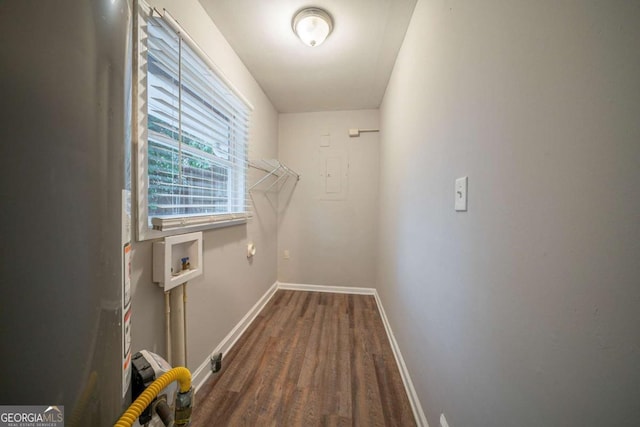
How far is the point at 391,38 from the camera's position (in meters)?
1.58

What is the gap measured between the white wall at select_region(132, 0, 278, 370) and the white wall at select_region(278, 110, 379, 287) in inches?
15.0

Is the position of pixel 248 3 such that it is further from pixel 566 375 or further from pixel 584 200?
pixel 566 375

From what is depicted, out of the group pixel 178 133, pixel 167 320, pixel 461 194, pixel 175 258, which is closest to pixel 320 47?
pixel 178 133

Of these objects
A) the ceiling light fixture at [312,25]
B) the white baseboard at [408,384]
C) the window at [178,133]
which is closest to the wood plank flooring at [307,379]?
the white baseboard at [408,384]

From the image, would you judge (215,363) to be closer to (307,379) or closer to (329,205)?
(307,379)

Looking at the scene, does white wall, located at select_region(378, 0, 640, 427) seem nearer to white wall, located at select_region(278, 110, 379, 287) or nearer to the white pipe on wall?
the white pipe on wall

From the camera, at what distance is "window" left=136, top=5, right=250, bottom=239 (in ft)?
3.11

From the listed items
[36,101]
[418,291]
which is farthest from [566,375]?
[36,101]

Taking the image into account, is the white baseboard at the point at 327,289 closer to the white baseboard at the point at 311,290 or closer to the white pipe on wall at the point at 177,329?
the white baseboard at the point at 311,290

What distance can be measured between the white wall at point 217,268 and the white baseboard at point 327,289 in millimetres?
401

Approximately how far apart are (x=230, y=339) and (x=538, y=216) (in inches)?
76.4

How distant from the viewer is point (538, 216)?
47 centimetres

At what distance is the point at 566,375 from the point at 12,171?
3.04 feet

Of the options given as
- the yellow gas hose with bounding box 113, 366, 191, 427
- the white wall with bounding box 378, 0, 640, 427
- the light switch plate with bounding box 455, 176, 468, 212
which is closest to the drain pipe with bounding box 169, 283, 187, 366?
the yellow gas hose with bounding box 113, 366, 191, 427
